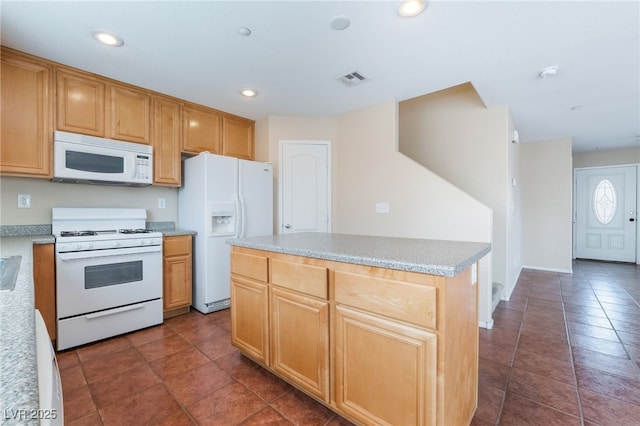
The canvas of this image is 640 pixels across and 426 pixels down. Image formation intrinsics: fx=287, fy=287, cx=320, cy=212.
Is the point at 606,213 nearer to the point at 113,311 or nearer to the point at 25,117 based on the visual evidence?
the point at 113,311

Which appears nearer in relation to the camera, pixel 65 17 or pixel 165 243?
pixel 65 17

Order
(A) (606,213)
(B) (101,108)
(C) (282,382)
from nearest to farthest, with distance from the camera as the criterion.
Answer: (C) (282,382), (B) (101,108), (A) (606,213)

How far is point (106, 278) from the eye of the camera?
2.48 metres

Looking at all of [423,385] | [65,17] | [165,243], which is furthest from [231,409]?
[65,17]

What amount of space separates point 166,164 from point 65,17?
1464 millimetres

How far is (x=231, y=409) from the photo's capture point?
165cm

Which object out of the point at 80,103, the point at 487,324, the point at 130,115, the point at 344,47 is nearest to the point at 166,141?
the point at 130,115

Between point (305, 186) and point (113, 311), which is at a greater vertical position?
point (305, 186)

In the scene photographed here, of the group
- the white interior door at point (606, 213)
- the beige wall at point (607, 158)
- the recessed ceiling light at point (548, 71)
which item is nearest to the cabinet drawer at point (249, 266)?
the recessed ceiling light at point (548, 71)

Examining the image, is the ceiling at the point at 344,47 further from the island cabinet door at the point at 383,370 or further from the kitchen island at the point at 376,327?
the island cabinet door at the point at 383,370

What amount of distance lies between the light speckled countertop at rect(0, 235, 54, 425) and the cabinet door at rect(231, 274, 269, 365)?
3.80ft

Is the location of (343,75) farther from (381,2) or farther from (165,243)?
(165,243)

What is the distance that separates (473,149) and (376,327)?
3156 mm

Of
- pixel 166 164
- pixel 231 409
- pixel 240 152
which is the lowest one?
pixel 231 409
